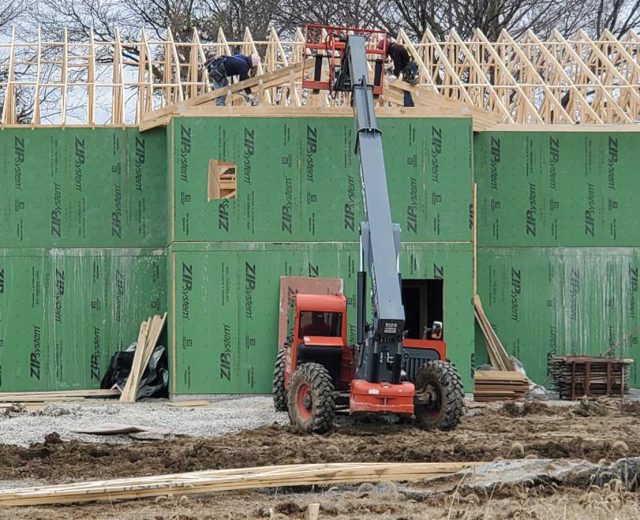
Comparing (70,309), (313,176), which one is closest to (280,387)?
(313,176)

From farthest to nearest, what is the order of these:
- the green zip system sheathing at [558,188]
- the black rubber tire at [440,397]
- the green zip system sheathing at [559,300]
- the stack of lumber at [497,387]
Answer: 1. the green zip system sheathing at [558,188]
2. the green zip system sheathing at [559,300]
3. the stack of lumber at [497,387]
4. the black rubber tire at [440,397]

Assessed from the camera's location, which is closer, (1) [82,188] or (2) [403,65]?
(2) [403,65]

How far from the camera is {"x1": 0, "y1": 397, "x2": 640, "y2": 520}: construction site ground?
9391 mm

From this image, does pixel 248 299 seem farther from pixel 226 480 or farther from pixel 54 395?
pixel 226 480

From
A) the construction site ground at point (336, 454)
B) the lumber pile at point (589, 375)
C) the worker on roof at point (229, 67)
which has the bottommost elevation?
the construction site ground at point (336, 454)

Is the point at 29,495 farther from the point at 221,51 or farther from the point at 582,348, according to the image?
the point at 221,51

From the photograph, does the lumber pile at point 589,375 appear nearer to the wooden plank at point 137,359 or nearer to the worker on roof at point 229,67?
the wooden plank at point 137,359

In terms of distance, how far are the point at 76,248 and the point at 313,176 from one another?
4.14 m

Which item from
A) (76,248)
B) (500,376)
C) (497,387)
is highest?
(76,248)

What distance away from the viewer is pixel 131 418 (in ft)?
53.9

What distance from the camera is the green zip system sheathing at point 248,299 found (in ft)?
64.9

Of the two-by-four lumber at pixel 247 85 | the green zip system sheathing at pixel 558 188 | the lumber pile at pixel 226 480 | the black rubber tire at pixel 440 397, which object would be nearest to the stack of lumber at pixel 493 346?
the green zip system sheathing at pixel 558 188

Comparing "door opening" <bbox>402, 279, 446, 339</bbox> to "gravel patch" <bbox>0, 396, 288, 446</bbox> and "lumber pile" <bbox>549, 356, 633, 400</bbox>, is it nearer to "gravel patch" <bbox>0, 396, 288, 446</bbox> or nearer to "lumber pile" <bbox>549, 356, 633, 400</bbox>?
"lumber pile" <bbox>549, 356, 633, 400</bbox>

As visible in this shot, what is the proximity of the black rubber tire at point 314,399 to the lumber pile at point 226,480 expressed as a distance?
3276 mm
